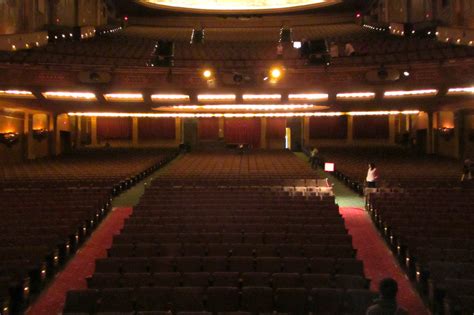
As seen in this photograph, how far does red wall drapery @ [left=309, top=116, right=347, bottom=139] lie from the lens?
1154 inches

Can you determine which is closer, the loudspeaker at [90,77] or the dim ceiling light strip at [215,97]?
the loudspeaker at [90,77]

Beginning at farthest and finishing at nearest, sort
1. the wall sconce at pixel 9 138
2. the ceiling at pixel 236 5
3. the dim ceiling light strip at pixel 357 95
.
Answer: the ceiling at pixel 236 5, the wall sconce at pixel 9 138, the dim ceiling light strip at pixel 357 95

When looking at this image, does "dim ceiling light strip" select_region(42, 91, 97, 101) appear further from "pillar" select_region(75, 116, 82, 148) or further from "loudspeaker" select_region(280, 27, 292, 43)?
"loudspeaker" select_region(280, 27, 292, 43)

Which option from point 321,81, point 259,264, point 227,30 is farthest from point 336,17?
point 259,264

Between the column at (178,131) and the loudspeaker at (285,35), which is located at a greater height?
the loudspeaker at (285,35)

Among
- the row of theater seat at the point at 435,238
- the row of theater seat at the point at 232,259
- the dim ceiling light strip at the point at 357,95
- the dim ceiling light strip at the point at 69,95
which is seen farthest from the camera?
the dim ceiling light strip at the point at 69,95

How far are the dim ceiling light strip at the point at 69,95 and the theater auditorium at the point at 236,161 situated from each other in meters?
0.08

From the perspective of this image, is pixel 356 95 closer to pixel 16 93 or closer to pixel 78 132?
pixel 16 93

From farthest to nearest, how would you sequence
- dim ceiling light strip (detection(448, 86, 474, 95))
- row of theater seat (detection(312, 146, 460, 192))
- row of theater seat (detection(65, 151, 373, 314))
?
1. dim ceiling light strip (detection(448, 86, 474, 95))
2. row of theater seat (detection(312, 146, 460, 192))
3. row of theater seat (detection(65, 151, 373, 314))

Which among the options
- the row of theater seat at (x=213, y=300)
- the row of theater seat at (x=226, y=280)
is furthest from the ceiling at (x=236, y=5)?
the row of theater seat at (x=213, y=300)

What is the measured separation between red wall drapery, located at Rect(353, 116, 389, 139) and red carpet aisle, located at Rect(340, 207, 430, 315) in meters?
18.8

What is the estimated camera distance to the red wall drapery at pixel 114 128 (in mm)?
29875

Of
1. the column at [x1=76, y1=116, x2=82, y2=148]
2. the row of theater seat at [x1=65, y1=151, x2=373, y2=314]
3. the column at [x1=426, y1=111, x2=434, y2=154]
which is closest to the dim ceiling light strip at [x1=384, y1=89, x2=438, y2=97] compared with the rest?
the column at [x1=426, y1=111, x2=434, y2=154]

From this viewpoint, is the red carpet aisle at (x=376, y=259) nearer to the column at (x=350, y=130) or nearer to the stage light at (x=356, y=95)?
the stage light at (x=356, y=95)
